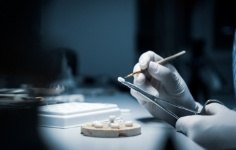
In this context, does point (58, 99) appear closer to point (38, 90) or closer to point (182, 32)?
point (38, 90)

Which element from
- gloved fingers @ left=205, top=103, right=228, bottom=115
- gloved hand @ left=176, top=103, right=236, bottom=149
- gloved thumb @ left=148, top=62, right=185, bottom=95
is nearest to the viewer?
gloved hand @ left=176, top=103, right=236, bottom=149

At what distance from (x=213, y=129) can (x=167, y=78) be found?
337 mm

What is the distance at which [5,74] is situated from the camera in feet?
1.96

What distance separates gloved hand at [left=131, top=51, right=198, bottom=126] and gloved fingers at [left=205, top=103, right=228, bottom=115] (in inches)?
6.9

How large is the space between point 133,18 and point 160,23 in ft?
1.09

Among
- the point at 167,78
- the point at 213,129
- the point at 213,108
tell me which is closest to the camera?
the point at 213,129

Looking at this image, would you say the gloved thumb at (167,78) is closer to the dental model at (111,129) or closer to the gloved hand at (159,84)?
the gloved hand at (159,84)

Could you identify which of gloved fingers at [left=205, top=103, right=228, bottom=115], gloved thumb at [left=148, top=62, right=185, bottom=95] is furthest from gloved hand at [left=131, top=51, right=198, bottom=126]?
gloved fingers at [left=205, top=103, right=228, bottom=115]

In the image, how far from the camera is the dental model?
80 centimetres

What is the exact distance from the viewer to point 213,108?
0.87 metres

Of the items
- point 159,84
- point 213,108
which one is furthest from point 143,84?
point 213,108

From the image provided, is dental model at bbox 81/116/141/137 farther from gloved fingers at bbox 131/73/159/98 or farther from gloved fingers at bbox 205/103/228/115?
gloved fingers at bbox 131/73/159/98

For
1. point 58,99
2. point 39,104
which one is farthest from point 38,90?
point 58,99

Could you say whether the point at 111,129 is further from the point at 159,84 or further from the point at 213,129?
the point at 159,84
